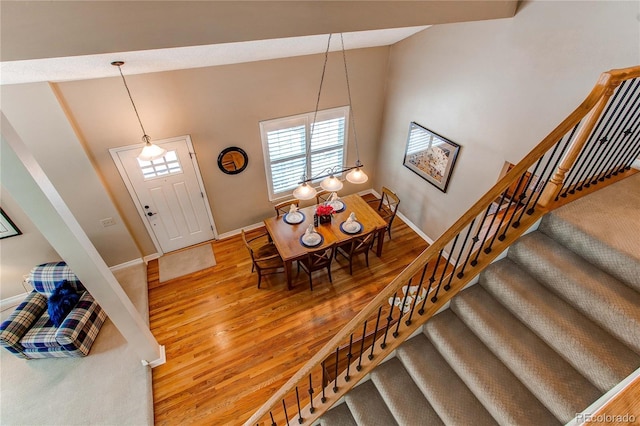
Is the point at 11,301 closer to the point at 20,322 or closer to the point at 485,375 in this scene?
the point at 20,322

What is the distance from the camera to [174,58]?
10.8 ft

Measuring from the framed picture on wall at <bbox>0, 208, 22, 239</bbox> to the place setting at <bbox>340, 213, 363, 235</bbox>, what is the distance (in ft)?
14.3

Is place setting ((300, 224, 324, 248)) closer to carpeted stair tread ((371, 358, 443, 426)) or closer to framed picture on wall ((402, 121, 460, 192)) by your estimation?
framed picture on wall ((402, 121, 460, 192))

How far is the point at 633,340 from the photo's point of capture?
1653 mm

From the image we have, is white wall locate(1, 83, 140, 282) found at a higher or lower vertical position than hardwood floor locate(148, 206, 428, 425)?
higher

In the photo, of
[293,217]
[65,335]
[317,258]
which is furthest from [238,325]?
[65,335]

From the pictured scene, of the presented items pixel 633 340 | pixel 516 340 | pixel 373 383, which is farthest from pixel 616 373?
pixel 373 383

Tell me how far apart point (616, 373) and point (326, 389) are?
1826mm

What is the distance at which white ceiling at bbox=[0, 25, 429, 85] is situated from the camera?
269 centimetres

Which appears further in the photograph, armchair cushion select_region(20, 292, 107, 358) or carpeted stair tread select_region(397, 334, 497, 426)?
armchair cushion select_region(20, 292, 107, 358)

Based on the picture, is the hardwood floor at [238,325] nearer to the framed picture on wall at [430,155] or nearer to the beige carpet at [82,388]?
the beige carpet at [82,388]

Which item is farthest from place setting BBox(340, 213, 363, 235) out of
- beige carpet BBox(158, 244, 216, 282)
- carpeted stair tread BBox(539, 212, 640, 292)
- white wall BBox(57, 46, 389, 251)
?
carpeted stair tread BBox(539, 212, 640, 292)

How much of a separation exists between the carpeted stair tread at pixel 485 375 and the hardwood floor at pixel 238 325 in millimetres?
2139

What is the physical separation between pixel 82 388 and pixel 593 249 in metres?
4.94
